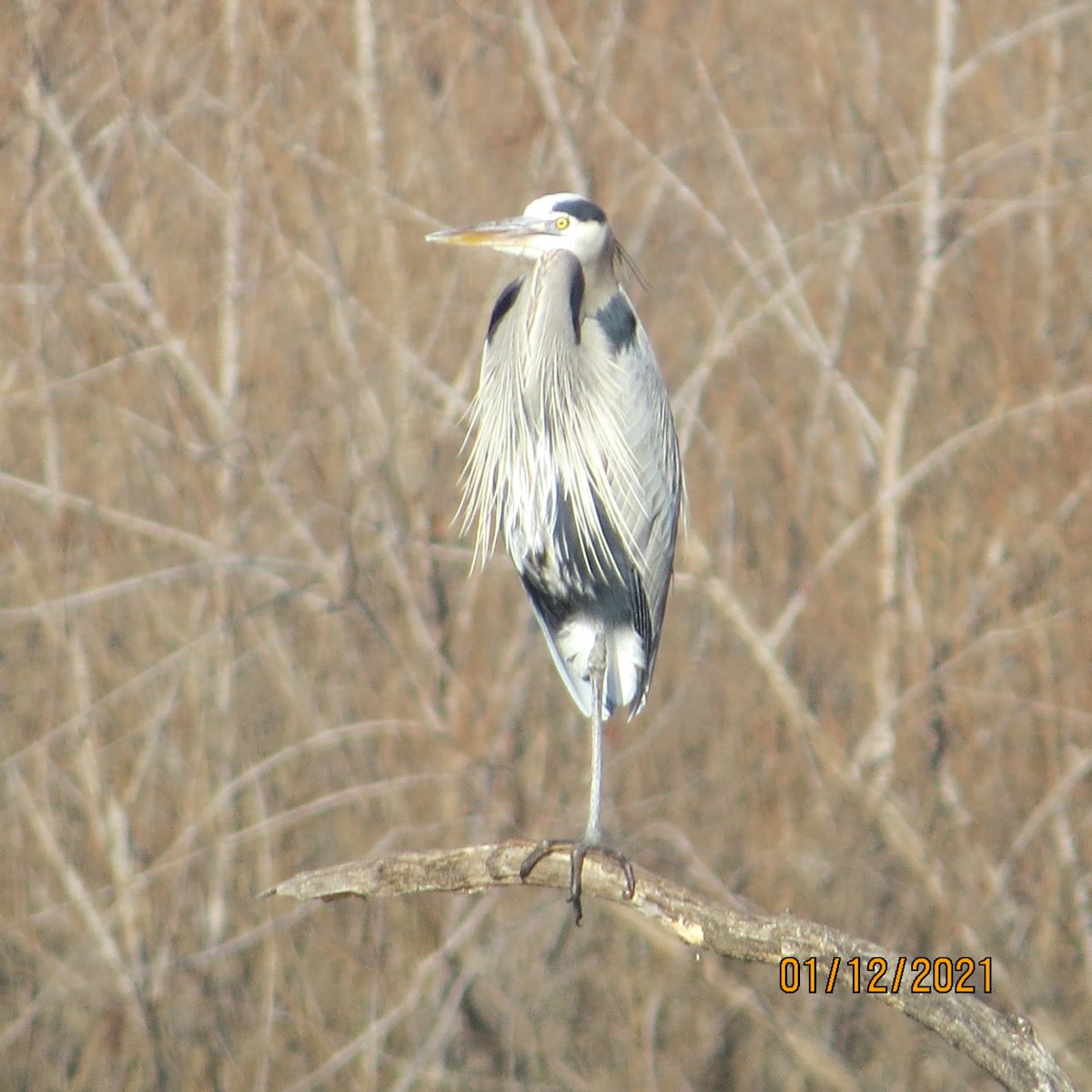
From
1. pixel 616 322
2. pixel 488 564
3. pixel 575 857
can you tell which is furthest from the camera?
pixel 488 564

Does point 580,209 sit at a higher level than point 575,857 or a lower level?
higher

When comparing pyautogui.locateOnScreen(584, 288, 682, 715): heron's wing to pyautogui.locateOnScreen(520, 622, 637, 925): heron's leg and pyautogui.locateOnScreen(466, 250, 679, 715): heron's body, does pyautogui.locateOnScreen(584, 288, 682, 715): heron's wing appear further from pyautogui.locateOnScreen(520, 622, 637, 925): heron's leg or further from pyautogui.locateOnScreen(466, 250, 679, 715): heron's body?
pyautogui.locateOnScreen(520, 622, 637, 925): heron's leg

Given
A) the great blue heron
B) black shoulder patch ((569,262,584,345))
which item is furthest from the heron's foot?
black shoulder patch ((569,262,584,345))

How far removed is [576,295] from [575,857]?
0.98 metres

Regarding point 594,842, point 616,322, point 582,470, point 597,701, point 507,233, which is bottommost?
point 594,842

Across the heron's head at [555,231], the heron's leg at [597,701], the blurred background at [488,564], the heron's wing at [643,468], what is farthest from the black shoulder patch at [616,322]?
the blurred background at [488,564]

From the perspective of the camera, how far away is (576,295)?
2.54 m

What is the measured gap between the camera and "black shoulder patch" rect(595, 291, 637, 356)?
2.62 m

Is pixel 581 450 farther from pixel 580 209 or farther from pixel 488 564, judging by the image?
pixel 488 564

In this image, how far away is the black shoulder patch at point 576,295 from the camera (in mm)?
2506

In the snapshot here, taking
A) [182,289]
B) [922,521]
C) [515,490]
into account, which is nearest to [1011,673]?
[922,521]

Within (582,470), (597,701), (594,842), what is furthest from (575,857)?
(582,470)

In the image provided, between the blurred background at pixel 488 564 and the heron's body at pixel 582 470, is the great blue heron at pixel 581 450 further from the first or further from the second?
the blurred background at pixel 488 564

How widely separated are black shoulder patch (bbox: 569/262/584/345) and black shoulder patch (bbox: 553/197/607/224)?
0.08m
